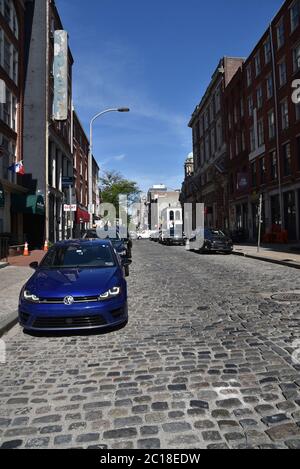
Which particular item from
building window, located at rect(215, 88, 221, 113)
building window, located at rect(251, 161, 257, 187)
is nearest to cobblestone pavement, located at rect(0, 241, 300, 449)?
building window, located at rect(251, 161, 257, 187)

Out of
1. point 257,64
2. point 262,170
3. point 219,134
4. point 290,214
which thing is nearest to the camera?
point 290,214

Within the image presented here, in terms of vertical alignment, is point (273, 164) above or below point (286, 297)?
above

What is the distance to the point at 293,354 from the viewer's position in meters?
4.94

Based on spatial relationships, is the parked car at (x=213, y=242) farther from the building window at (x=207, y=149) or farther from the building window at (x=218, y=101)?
the building window at (x=207, y=149)

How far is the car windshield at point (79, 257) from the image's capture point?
23.8 feet

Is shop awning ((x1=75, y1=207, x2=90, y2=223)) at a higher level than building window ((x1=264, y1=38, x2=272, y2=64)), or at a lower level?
lower

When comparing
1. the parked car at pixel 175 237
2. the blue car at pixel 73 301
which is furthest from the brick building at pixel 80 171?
the blue car at pixel 73 301

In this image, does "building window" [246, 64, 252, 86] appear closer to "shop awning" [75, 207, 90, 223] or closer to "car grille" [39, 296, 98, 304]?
"shop awning" [75, 207, 90, 223]

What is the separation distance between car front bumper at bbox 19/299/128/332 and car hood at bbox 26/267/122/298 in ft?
0.62

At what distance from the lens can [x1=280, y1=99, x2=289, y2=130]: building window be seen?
97.7 feet

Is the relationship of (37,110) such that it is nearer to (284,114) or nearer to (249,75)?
(284,114)

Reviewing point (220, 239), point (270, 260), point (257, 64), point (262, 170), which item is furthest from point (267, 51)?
point (270, 260)

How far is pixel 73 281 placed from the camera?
6145mm

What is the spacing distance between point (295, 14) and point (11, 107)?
69.9ft
